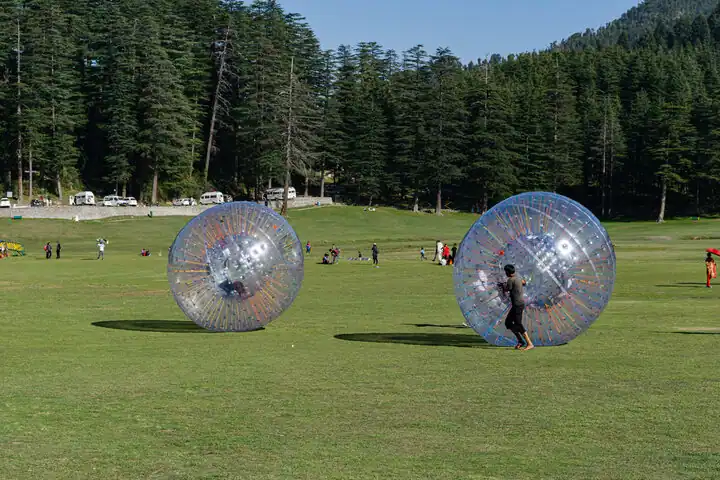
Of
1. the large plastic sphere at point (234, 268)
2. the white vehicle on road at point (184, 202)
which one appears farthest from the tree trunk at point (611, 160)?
the large plastic sphere at point (234, 268)

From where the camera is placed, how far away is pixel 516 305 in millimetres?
17094

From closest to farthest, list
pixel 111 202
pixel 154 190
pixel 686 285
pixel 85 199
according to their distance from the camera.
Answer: pixel 686 285
pixel 111 202
pixel 85 199
pixel 154 190

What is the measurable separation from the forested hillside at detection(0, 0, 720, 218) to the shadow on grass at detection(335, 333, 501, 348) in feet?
274

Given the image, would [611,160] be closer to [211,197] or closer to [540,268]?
[211,197]

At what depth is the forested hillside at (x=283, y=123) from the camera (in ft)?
345

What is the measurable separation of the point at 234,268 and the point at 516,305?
22.5ft

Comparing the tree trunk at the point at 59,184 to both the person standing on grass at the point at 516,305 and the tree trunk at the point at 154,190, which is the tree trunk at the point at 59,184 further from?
the person standing on grass at the point at 516,305

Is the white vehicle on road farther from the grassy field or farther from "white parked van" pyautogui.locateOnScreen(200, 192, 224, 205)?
the grassy field

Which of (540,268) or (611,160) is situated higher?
(611,160)

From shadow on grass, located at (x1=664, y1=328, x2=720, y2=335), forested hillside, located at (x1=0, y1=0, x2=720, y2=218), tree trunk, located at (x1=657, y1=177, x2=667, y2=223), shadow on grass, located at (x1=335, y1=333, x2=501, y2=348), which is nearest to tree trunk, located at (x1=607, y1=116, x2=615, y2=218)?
forested hillside, located at (x1=0, y1=0, x2=720, y2=218)

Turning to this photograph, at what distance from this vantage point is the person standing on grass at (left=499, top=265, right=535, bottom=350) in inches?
670

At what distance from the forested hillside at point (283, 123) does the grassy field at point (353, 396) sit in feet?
263

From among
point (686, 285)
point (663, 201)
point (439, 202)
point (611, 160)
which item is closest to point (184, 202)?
point (439, 202)

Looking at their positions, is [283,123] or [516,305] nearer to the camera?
[516,305]
